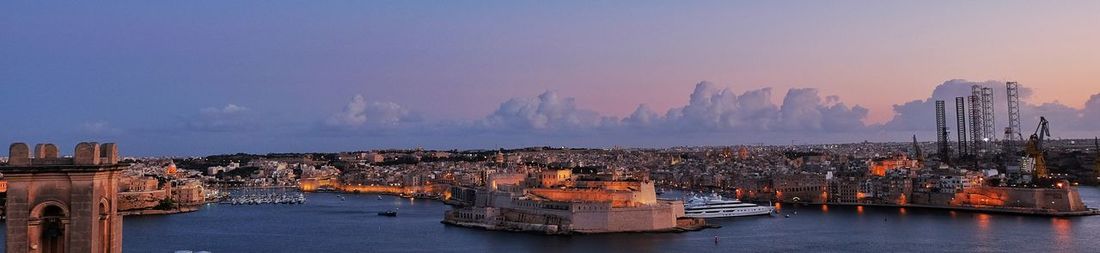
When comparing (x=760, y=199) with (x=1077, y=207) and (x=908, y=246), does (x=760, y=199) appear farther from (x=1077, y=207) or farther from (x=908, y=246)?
(x=908, y=246)

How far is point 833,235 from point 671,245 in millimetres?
4739

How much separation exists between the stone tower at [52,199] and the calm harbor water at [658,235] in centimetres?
1705

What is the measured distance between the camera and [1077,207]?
30.2m

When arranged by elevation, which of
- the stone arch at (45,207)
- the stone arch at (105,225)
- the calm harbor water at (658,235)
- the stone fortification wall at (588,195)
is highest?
the stone arch at (45,207)

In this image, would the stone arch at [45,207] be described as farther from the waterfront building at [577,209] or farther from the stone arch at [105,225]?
the waterfront building at [577,209]

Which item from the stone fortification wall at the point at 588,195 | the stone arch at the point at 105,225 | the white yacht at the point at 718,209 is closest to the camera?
the stone arch at the point at 105,225

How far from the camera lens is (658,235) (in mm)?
23688

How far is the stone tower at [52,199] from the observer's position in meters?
3.77

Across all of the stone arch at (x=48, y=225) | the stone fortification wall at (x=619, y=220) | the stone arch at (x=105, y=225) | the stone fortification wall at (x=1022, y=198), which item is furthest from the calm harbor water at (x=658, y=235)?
the stone arch at (x=48, y=225)

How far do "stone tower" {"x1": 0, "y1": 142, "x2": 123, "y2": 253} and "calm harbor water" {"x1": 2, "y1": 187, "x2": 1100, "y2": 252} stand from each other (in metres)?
17.0

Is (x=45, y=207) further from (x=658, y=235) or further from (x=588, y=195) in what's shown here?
(x=588, y=195)

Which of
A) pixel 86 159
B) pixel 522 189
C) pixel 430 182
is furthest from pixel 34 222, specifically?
pixel 430 182

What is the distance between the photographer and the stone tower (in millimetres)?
3773

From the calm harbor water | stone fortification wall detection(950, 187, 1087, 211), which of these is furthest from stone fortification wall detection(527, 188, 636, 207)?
stone fortification wall detection(950, 187, 1087, 211)
